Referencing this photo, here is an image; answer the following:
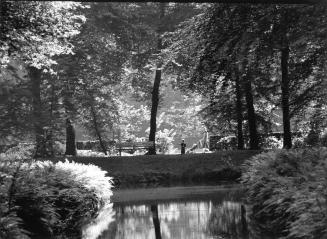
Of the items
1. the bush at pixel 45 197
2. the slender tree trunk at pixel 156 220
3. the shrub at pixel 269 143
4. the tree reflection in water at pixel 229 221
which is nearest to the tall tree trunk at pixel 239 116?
the shrub at pixel 269 143

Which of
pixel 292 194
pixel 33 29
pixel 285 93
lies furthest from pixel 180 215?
pixel 285 93

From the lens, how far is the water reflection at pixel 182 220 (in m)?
11.0

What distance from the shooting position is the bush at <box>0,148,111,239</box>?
8.30 m

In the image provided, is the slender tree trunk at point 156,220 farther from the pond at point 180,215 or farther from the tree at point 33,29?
the tree at point 33,29

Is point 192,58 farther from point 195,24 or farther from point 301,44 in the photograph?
point 301,44

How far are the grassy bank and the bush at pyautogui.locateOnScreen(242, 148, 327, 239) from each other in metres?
11.3

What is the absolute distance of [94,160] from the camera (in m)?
29.5

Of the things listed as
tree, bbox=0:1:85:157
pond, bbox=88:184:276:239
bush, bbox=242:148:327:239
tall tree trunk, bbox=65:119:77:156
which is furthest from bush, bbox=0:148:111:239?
tall tree trunk, bbox=65:119:77:156

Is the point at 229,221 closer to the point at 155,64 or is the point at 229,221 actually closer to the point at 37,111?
the point at 155,64

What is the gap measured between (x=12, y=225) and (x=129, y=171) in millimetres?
20758

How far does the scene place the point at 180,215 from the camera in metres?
14.1

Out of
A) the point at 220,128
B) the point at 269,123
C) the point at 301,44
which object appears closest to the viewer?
the point at 301,44

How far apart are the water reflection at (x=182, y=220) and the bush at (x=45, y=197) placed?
2.89 feet

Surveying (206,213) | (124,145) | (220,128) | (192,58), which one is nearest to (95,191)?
(206,213)
